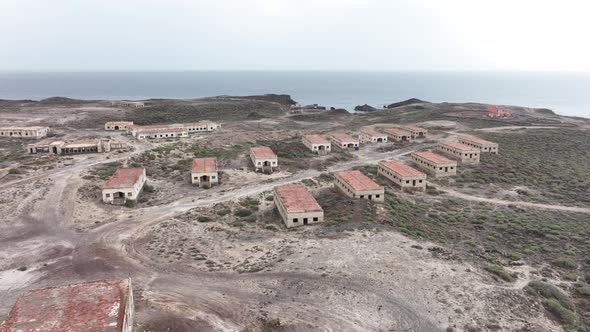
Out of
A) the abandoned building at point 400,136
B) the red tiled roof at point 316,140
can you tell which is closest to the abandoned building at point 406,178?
the red tiled roof at point 316,140

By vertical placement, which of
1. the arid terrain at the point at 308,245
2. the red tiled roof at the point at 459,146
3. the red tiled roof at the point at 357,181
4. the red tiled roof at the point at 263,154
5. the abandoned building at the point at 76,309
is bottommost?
the arid terrain at the point at 308,245

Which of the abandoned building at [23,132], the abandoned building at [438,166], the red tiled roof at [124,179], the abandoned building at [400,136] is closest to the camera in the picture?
the red tiled roof at [124,179]

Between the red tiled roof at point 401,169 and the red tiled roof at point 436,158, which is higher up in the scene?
the red tiled roof at point 436,158

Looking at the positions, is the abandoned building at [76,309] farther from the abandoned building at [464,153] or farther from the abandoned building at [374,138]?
the abandoned building at [374,138]

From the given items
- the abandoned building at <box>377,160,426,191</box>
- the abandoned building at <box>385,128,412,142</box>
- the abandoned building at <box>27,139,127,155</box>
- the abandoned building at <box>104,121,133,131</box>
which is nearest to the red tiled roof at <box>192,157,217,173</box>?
the abandoned building at <box>27,139,127,155</box>

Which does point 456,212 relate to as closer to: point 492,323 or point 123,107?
point 492,323

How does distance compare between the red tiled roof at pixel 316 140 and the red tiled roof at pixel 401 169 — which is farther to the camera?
the red tiled roof at pixel 316 140

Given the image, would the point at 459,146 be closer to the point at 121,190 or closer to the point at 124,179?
the point at 124,179

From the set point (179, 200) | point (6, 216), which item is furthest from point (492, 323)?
point (6, 216)
